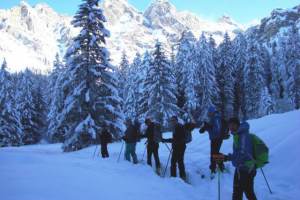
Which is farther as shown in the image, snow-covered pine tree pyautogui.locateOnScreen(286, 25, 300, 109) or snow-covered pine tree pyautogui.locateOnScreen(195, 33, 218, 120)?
snow-covered pine tree pyautogui.locateOnScreen(286, 25, 300, 109)

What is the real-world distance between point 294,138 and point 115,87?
16919mm

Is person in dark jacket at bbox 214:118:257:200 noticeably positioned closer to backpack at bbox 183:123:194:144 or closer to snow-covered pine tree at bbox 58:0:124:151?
backpack at bbox 183:123:194:144

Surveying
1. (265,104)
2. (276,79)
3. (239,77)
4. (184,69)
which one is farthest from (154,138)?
(276,79)

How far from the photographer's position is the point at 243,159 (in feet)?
26.1

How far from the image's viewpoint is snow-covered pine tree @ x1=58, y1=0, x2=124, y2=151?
2669 cm

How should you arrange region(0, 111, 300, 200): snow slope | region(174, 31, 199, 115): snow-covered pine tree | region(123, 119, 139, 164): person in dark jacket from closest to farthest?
region(0, 111, 300, 200): snow slope, region(123, 119, 139, 164): person in dark jacket, region(174, 31, 199, 115): snow-covered pine tree

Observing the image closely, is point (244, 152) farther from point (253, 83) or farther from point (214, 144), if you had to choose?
point (253, 83)

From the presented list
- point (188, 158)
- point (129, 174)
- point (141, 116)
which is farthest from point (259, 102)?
point (129, 174)

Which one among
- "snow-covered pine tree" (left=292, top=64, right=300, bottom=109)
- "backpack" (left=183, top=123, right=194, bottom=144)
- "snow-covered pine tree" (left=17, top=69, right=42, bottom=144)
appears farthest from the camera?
"snow-covered pine tree" (left=292, top=64, right=300, bottom=109)

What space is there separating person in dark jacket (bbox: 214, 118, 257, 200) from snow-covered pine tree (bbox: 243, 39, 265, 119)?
160 feet

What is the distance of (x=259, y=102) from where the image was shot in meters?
55.9

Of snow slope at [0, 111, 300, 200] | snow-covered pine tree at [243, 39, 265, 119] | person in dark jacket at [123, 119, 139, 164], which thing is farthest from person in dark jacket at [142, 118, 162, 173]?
snow-covered pine tree at [243, 39, 265, 119]

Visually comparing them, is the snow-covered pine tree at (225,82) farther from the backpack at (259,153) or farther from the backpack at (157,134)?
the backpack at (259,153)

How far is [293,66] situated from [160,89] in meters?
33.2
